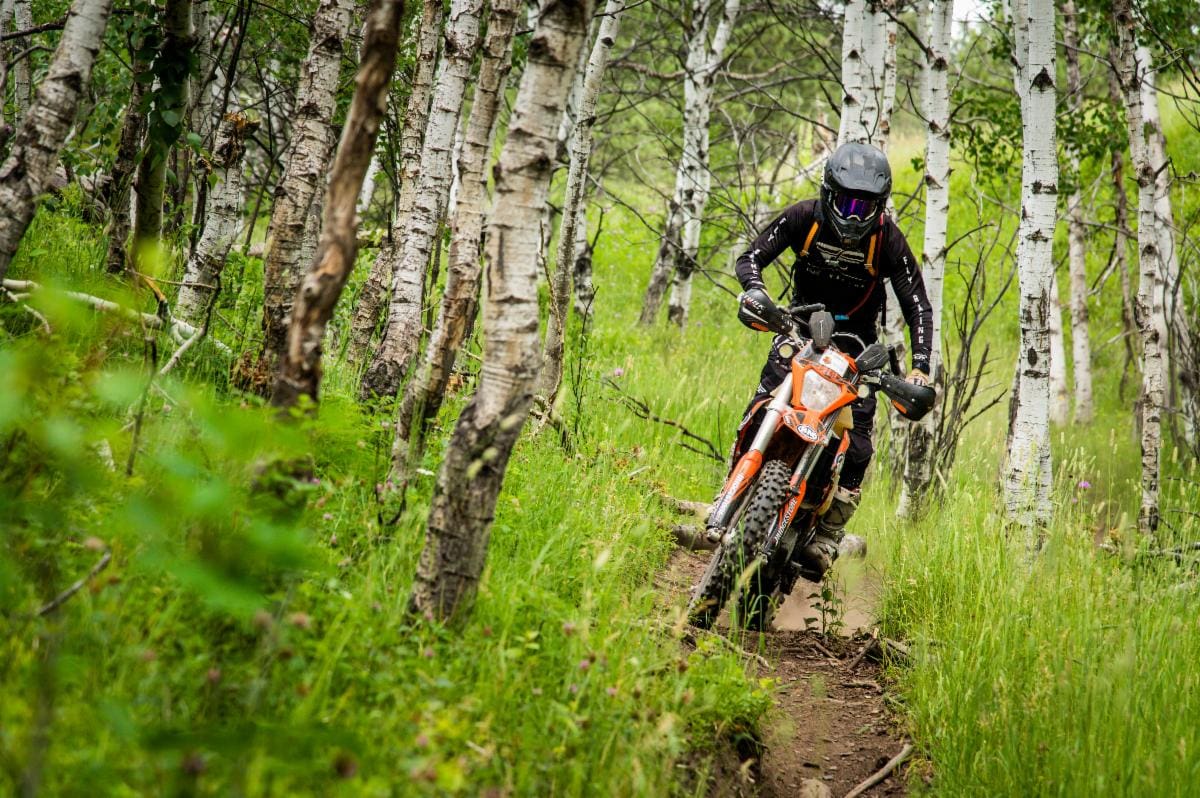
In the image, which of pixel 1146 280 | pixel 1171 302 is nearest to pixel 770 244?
pixel 1146 280

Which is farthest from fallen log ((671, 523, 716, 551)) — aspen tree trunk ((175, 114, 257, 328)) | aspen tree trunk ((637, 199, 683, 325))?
aspen tree trunk ((637, 199, 683, 325))

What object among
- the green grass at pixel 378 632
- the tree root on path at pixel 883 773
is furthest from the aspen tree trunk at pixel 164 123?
the tree root on path at pixel 883 773

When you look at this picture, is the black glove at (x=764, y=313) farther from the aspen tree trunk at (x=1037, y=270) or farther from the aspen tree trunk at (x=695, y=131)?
the aspen tree trunk at (x=695, y=131)

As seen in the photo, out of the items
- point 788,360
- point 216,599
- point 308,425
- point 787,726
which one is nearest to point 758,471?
point 788,360

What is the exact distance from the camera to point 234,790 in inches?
72.7

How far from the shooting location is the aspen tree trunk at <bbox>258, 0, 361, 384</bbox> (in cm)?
473

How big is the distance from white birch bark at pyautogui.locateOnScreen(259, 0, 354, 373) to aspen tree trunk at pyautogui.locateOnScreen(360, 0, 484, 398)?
0.74 m

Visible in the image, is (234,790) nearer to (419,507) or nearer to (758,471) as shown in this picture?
(419,507)

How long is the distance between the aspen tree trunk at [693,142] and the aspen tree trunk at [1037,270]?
5746 mm

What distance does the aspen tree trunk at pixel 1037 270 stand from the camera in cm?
623

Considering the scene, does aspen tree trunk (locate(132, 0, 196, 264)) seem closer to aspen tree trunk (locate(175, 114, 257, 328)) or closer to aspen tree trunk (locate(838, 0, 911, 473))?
aspen tree trunk (locate(175, 114, 257, 328))

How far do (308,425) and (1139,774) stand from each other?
291cm

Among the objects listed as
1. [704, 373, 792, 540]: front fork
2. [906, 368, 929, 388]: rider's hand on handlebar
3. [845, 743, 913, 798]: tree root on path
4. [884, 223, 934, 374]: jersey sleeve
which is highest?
[884, 223, 934, 374]: jersey sleeve

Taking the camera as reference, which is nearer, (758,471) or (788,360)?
(758,471)
